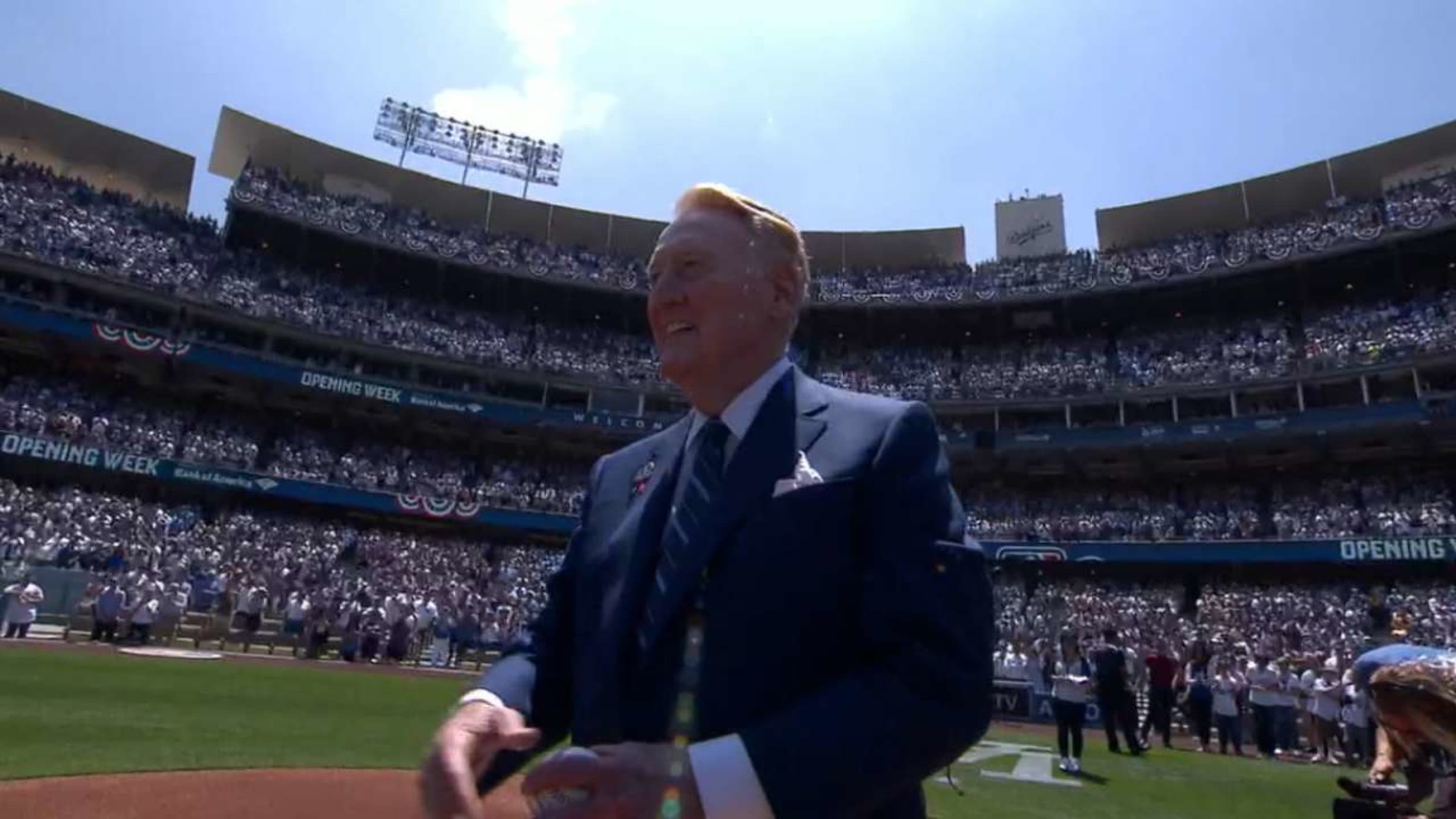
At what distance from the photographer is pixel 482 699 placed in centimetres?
175

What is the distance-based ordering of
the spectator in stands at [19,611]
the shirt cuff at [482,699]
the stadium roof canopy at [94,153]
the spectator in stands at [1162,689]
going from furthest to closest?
the stadium roof canopy at [94,153]
the spectator in stands at [19,611]
the spectator in stands at [1162,689]
the shirt cuff at [482,699]

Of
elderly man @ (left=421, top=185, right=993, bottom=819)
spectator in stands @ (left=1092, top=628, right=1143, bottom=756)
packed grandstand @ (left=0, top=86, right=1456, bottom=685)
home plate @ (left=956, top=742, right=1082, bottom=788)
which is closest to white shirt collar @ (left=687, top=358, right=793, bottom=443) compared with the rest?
elderly man @ (left=421, top=185, right=993, bottom=819)

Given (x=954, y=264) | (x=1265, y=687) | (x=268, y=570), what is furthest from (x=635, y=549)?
(x=954, y=264)

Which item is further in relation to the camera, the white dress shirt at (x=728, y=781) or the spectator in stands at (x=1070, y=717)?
the spectator in stands at (x=1070, y=717)

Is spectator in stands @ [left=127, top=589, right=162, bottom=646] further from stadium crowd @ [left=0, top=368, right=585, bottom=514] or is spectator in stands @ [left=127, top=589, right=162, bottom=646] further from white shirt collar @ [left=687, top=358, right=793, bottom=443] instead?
white shirt collar @ [left=687, top=358, right=793, bottom=443]

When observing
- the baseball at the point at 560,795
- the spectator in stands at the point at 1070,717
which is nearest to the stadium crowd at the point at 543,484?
the spectator in stands at the point at 1070,717

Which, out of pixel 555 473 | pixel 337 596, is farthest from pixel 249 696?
pixel 555 473

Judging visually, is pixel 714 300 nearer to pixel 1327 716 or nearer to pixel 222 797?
pixel 222 797

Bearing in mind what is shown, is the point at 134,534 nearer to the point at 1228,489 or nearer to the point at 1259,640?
the point at 1259,640

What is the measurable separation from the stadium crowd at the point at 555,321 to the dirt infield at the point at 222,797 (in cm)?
3431

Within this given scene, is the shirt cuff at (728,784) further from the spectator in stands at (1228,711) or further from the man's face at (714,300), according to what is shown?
the spectator in stands at (1228,711)

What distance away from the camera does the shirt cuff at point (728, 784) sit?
1.30 metres

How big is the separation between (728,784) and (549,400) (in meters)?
41.3

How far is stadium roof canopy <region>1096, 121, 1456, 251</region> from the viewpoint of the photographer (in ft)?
127
